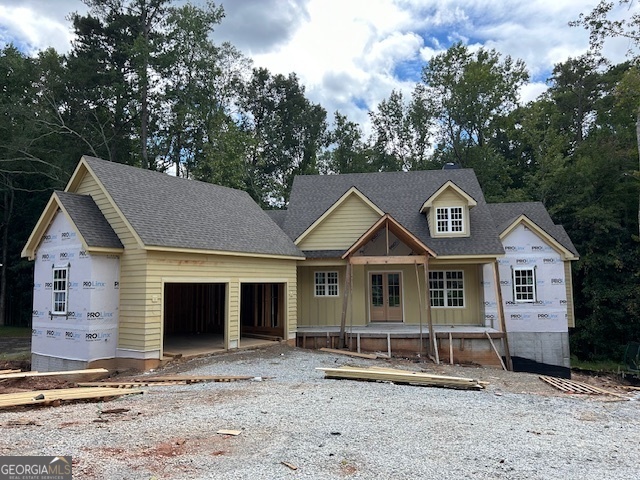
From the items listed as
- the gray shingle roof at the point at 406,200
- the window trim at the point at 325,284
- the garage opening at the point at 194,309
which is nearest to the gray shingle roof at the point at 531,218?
the gray shingle roof at the point at 406,200

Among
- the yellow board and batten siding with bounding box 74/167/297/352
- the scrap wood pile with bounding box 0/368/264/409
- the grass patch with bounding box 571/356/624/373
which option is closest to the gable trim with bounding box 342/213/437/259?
the yellow board and batten siding with bounding box 74/167/297/352

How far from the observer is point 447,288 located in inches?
707

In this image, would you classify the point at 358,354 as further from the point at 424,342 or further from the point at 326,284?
the point at 326,284

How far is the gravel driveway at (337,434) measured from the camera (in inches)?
195

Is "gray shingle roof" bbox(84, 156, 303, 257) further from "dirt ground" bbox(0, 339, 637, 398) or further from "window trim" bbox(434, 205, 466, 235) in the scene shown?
"window trim" bbox(434, 205, 466, 235)

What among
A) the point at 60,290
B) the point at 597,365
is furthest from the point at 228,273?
the point at 597,365

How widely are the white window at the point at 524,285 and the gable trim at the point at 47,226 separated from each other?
14.4 meters

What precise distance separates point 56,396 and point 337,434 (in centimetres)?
532

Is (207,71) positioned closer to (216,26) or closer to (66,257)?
(216,26)

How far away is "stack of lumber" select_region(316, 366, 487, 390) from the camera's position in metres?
9.80

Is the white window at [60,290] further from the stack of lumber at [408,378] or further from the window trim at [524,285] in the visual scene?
the window trim at [524,285]

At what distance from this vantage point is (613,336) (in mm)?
22781

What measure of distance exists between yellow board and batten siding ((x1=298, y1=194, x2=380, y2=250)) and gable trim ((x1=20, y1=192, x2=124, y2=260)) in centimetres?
818

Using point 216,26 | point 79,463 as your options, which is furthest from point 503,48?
point 79,463
